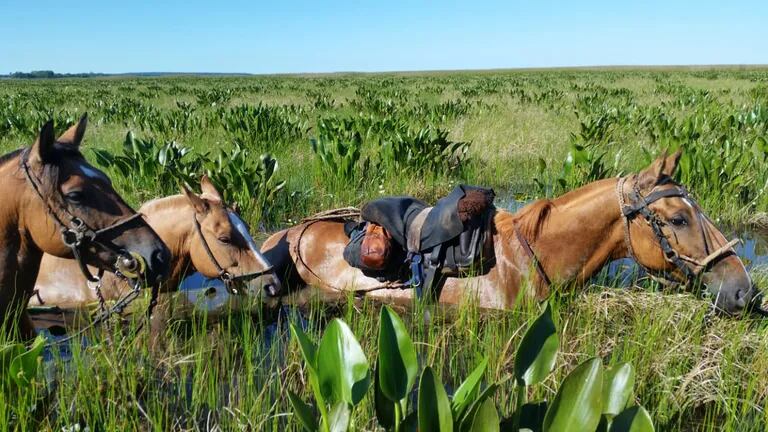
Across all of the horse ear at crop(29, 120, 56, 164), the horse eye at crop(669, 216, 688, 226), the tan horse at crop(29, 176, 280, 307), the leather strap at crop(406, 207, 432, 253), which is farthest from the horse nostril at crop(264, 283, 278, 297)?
the horse eye at crop(669, 216, 688, 226)

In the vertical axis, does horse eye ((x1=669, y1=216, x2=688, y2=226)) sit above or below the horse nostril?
above

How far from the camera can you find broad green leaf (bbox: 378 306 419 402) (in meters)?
1.87

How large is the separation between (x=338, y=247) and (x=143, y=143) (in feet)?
12.9

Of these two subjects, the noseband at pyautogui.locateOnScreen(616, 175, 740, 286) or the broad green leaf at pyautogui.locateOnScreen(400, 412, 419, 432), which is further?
the noseband at pyautogui.locateOnScreen(616, 175, 740, 286)

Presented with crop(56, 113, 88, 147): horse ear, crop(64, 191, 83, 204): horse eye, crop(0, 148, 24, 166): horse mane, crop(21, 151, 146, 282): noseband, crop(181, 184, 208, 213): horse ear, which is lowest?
crop(181, 184, 208, 213): horse ear

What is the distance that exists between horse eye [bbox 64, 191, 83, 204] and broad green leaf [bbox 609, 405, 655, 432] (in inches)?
92.5

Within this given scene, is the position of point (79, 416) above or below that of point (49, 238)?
below

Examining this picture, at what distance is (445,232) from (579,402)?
231cm

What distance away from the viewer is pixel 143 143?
746 centimetres

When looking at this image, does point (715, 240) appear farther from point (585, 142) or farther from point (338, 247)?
point (585, 142)

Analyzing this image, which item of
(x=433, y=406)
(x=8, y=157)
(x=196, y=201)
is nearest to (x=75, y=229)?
(x=8, y=157)

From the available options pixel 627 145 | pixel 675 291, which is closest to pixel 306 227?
pixel 675 291

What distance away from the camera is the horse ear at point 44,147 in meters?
2.46

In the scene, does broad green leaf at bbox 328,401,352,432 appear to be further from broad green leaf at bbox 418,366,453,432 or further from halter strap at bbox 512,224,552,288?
halter strap at bbox 512,224,552,288
